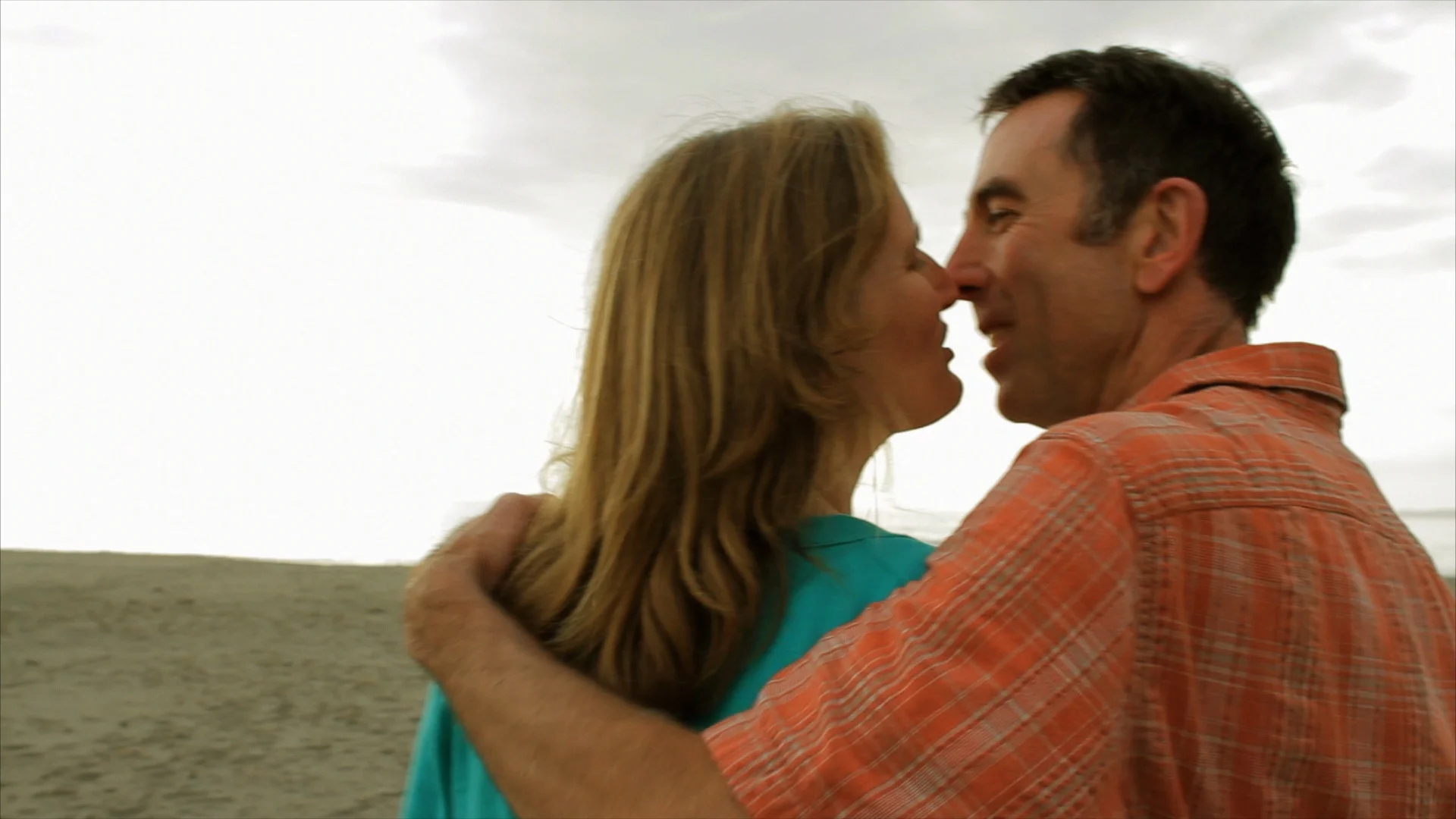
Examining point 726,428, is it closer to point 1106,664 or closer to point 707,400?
point 707,400

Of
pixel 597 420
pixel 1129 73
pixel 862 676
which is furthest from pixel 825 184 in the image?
pixel 1129 73

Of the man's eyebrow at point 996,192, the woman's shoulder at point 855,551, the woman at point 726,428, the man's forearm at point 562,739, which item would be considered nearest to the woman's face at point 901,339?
the woman at point 726,428

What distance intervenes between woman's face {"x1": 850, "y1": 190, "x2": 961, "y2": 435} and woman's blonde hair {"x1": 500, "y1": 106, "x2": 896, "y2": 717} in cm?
3

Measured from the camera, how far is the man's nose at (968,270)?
2748mm

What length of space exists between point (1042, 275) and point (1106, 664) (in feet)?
4.58

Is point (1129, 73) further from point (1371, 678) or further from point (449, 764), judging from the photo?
point (449, 764)

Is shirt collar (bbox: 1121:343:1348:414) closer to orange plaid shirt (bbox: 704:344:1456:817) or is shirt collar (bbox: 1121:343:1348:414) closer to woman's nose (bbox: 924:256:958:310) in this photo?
orange plaid shirt (bbox: 704:344:1456:817)

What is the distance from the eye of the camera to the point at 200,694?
30.2 ft

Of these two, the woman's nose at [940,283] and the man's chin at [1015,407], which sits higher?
the woman's nose at [940,283]

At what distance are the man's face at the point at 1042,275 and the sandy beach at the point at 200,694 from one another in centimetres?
510

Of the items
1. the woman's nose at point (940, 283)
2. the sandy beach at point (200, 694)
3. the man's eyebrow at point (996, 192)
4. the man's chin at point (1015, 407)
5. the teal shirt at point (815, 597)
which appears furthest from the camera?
the sandy beach at point (200, 694)

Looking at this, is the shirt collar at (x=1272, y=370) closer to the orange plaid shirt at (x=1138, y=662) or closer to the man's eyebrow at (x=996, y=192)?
the orange plaid shirt at (x=1138, y=662)

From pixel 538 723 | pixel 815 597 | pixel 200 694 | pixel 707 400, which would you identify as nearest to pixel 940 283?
pixel 707 400

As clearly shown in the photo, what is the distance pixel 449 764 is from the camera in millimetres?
1814
